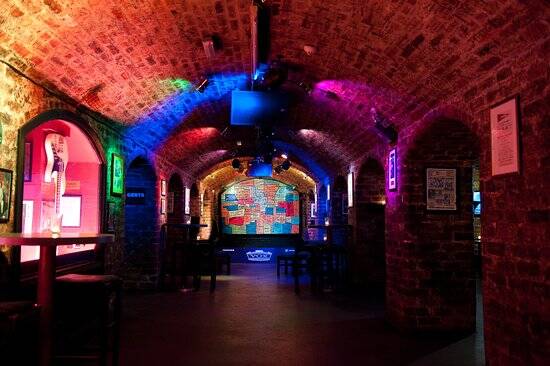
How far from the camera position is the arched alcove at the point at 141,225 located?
29.3ft

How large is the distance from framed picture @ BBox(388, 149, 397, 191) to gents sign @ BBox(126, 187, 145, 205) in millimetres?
4905

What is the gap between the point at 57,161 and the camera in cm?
565

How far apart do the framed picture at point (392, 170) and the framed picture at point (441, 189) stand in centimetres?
53

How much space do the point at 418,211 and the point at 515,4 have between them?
3182 millimetres

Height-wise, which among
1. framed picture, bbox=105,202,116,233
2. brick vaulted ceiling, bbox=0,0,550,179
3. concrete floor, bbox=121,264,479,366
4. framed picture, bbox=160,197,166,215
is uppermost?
brick vaulted ceiling, bbox=0,0,550,179

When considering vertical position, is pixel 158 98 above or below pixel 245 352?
above

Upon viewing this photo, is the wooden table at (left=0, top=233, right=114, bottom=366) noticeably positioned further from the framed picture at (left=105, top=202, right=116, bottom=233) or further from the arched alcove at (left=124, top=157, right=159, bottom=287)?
the arched alcove at (left=124, top=157, right=159, bottom=287)

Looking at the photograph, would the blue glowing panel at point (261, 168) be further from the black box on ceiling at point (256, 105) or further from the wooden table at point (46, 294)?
the wooden table at point (46, 294)

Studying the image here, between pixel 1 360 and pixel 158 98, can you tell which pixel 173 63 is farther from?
pixel 1 360

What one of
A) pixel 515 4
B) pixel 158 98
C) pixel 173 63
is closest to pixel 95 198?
pixel 158 98

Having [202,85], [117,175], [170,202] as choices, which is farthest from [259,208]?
[202,85]

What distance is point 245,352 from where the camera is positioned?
475cm

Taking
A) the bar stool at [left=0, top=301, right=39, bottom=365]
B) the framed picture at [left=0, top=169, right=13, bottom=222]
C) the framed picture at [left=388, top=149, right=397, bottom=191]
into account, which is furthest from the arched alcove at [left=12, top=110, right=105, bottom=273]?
the framed picture at [left=388, top=149, right=397, bottom=191]

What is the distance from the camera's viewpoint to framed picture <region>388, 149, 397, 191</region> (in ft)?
20.5
